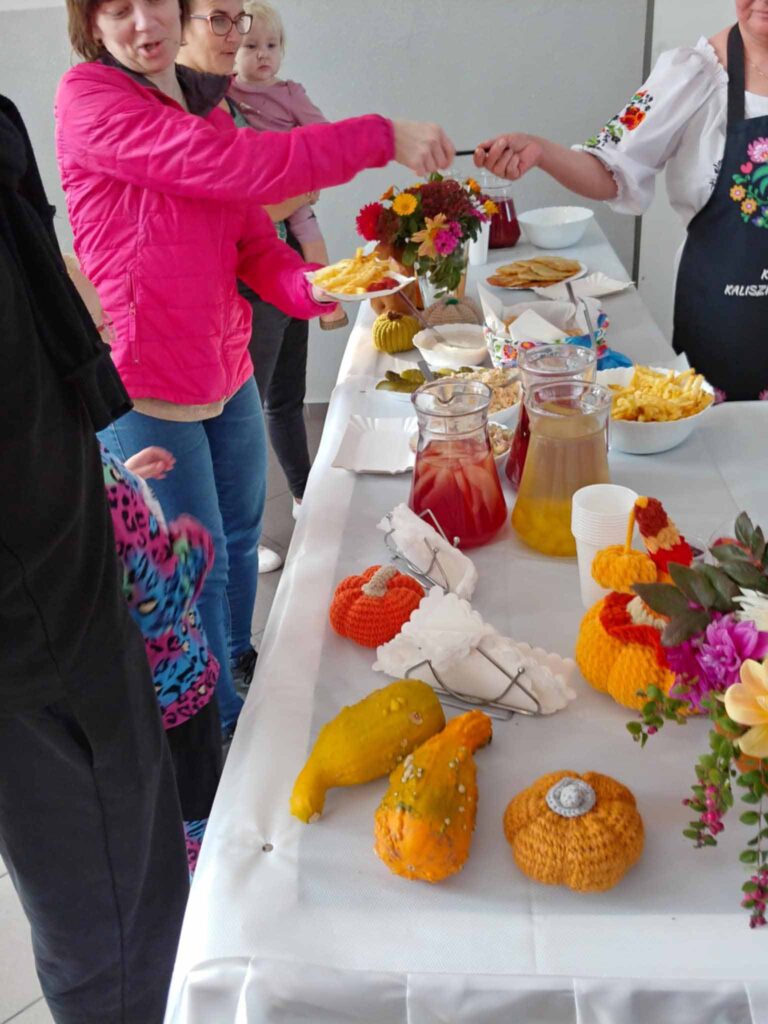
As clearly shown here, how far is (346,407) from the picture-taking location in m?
1.41

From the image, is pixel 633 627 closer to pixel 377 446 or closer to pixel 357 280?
pixel 377 446

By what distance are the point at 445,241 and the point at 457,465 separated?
0.75m

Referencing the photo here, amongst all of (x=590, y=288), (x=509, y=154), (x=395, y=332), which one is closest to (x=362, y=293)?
(x=395, y=332)

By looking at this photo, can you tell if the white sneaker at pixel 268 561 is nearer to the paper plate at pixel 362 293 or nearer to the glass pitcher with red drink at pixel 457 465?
the paper plate at pixel 362 293

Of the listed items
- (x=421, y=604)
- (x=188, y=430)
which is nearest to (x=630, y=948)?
(x=421, y=604)

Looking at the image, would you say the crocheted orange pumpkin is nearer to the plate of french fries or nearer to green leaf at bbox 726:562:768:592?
green leaf at bbox 726:562:768:592

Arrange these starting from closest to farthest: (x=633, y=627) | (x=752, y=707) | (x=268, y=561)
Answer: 1. (x=752, y=707)
2. (x=633, y=627)
3. (x=268, y=561)

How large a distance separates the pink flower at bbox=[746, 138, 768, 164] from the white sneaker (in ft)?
4.68

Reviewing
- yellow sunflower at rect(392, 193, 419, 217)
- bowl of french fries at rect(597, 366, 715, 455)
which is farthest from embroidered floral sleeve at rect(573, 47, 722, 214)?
bowl of french fries at rect(597, 366, 715, 455)

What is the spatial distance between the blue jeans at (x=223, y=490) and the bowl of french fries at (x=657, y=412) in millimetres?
638

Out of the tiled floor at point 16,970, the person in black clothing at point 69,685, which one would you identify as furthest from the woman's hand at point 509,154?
the tiled floor at point 16,970

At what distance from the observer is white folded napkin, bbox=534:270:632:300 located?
68.2 inches

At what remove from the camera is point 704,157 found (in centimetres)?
155

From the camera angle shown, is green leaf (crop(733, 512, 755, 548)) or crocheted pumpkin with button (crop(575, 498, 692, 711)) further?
crocheted pumpkin with button (crop(575, 498, 692, 711))
